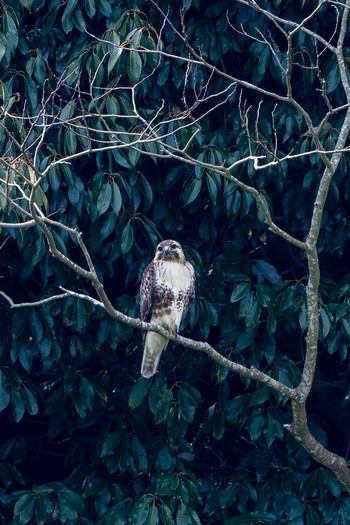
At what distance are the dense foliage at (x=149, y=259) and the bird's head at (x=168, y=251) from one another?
12 cm

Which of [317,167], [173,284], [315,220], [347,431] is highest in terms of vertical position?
[315,220]

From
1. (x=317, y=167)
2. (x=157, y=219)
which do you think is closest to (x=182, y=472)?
(x=157, y=219)

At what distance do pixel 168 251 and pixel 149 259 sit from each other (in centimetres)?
32

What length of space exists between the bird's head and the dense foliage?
12 centimetres

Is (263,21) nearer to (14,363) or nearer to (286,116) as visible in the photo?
(286,116)

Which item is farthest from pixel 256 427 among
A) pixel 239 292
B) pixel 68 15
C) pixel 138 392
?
pixel 68 15

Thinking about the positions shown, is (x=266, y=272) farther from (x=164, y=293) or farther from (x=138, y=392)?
(x=138, y=392)

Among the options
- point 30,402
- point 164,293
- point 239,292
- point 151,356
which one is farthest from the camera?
point 164,293

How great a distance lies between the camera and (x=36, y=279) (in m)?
5.77

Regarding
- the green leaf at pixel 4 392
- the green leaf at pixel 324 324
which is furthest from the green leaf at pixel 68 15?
the green leaf at pixel 324 324

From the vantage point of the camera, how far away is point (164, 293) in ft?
18.2

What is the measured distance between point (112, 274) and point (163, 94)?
1.01 meters

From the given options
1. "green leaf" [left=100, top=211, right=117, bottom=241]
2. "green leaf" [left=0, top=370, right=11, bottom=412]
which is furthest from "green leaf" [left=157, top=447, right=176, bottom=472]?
"green leaf" [left=100, top=211, right=117, bottom=241]

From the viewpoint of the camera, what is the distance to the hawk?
5.39m
